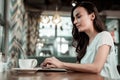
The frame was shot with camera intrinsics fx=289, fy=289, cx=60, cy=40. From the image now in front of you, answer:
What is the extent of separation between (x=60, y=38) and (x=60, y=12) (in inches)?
65.2

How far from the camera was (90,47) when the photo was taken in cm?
235

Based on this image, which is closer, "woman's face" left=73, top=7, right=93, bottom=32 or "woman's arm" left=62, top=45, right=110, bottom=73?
"woman's arm" left=62, top=45, right=110, bottom=73

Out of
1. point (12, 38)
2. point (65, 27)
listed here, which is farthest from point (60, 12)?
point (12, 38)

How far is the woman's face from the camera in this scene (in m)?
2.41

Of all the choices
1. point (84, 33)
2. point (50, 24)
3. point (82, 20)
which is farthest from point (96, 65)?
point (50, 24)

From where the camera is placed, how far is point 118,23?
48.0ft

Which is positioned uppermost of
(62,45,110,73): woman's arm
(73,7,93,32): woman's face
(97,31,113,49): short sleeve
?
(73,7,93,32): woman's face

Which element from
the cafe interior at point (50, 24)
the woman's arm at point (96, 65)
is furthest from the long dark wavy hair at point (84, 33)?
the cafe interior at point (50, 24)

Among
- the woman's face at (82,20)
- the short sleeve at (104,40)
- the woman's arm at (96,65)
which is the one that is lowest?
the woman's arm at (96,65)

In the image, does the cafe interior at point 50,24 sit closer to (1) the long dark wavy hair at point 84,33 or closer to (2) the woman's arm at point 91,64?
(1) the long dark wavy hair at point 84,33

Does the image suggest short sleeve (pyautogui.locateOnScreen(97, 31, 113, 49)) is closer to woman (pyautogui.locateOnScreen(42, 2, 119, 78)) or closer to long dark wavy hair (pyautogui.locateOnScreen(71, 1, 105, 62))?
woman (pyautogui.locateOnScreen(42, 2, 119, 78))

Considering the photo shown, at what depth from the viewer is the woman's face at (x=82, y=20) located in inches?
95.0

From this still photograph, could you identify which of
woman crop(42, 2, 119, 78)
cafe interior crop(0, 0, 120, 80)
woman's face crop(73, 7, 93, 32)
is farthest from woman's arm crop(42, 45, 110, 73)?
cafe interior crop(0, 0, 120, 80)

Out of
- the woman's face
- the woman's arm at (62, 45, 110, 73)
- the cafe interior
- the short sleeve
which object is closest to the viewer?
the woman's arm at (62, 45, 110, 73)
